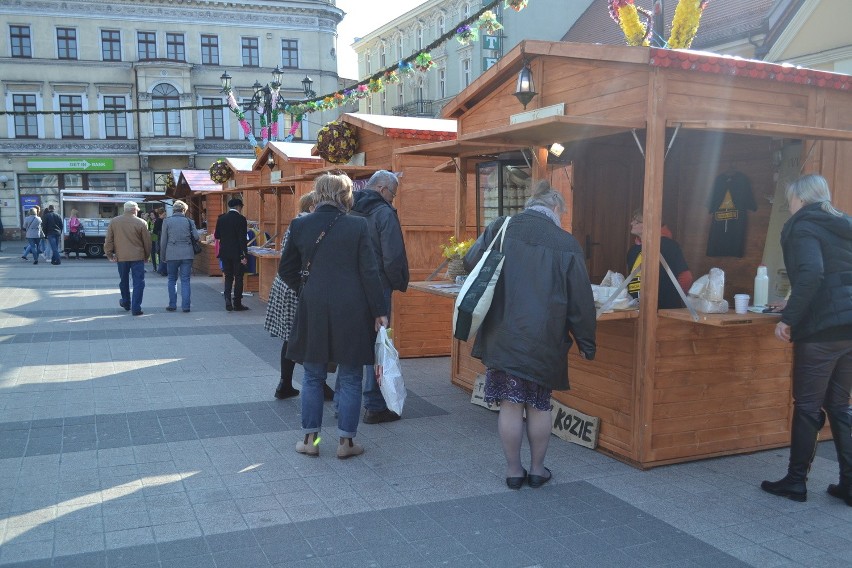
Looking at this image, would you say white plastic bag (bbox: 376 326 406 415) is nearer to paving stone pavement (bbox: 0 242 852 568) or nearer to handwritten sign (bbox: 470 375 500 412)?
paving stone pavement (bbox: 0 242 852 568)

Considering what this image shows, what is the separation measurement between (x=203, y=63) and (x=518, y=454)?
1698 inches

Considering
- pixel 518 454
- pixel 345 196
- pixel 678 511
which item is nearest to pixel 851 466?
pixel 678 511

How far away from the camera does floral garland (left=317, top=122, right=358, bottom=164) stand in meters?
9.91

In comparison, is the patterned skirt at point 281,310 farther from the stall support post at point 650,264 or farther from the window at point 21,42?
the window at point 21,42

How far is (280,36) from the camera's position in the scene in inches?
1753

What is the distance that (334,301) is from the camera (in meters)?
4.95

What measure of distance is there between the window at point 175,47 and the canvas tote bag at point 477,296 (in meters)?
42.7

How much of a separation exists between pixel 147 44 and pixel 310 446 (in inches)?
1685

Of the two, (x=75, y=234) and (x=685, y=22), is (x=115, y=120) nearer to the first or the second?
(x=75, y=234)

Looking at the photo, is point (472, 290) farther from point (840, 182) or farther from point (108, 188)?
point (108, 188)

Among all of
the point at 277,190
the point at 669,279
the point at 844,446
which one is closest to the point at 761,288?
the point at 669,279

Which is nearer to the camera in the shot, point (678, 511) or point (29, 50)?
point (678, 511)

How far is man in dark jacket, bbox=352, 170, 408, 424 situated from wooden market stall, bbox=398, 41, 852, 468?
2.51 ft

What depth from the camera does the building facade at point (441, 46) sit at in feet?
104
